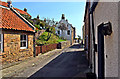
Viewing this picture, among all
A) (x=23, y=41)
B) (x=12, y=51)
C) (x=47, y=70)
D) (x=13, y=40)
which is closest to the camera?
(x=47, y=70)

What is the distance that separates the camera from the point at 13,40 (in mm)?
8922

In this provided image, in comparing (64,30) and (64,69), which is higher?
(64,30)

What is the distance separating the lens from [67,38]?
3672cm

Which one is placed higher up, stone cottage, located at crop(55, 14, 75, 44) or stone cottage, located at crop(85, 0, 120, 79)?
stone cottage, located at crop(55, 14, 75, 44)

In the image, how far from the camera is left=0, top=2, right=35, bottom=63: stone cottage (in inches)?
315

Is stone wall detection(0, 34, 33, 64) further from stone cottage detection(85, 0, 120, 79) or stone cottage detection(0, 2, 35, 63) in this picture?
stone cottage detection(85, 0, 120, 79)

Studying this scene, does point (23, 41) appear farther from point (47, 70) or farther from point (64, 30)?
point (64, 30)

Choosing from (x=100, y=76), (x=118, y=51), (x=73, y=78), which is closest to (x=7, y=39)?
(x=73, y=78)

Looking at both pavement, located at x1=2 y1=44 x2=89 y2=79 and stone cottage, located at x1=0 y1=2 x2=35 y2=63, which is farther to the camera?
stone cottage, located at x1=0 y1=2 x2=35 y2=63

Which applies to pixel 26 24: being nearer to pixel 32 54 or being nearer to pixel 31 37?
pixel 31 37

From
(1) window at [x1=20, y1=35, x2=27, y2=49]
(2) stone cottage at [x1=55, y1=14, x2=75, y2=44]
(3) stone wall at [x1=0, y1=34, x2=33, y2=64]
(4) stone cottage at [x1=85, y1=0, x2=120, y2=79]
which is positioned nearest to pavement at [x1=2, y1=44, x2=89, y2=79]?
(3) stone wall at [x1=0, y1=34, x2=33, y2=64]

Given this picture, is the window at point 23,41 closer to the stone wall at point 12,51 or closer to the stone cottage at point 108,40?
the stone wall at point 12,51

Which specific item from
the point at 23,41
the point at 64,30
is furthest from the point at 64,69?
the point at 64,30

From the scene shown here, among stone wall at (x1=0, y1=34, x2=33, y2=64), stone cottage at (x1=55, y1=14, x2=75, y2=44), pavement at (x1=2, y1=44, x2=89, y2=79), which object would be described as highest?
stone cottage at (x1=55, y1=14, x2=75, y2=44)
